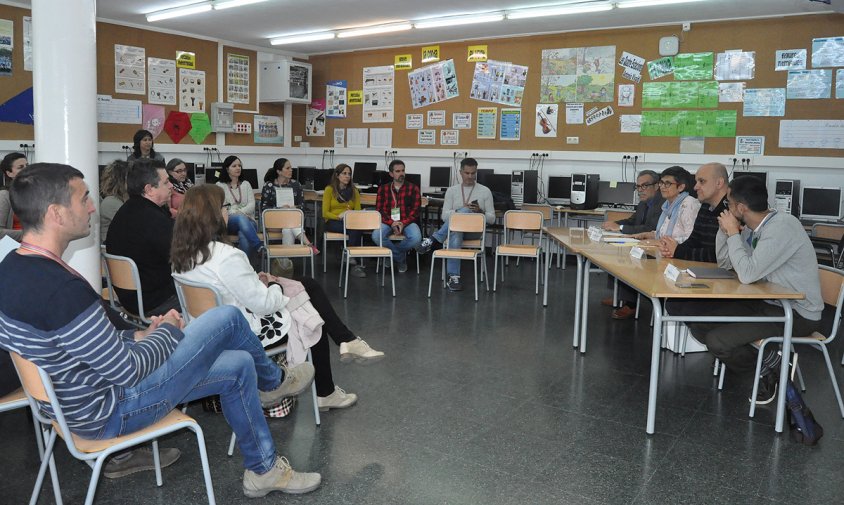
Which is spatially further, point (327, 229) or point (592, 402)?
point (327, 229)

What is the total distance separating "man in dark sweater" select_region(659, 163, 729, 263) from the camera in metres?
4.05

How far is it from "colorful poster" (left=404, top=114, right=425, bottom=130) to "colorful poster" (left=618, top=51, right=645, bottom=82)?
116 inches

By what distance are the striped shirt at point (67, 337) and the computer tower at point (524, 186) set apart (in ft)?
22.0

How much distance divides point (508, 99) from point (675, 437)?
6443mm

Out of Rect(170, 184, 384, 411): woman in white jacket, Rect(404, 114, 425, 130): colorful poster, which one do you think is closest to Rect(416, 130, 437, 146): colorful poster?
Rect(404, 114, 425, 130): colorful poster

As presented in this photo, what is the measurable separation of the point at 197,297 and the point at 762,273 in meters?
2.59

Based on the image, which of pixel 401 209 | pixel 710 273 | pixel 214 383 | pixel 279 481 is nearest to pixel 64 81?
pixel 214 383

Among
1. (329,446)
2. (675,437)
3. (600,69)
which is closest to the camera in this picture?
(329,446)

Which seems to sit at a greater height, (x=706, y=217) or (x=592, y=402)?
(x=706, y=217)

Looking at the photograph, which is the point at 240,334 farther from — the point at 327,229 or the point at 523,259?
the point at 523,259

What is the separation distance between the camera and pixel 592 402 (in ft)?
11.4

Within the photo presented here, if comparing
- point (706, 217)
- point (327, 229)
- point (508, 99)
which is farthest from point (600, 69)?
point (706, 217)

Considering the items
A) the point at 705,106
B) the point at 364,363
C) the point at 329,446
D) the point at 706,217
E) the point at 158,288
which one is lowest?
the point at 329,446

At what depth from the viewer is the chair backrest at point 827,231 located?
250 inches
